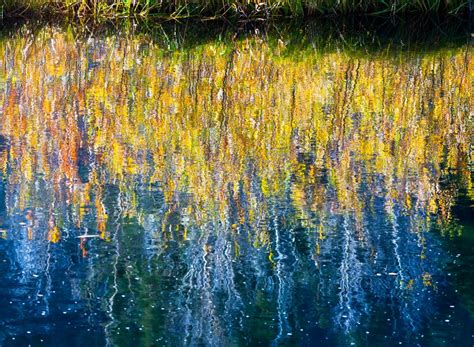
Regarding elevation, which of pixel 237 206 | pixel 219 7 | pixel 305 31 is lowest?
pixel 237 206

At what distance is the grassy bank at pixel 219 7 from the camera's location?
7902mm

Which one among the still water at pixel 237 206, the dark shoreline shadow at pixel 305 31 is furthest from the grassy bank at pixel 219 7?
the still water at pixel 237 206

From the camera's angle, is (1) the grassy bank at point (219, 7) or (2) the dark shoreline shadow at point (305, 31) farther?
(1) the grassy bank at point (219, 7)

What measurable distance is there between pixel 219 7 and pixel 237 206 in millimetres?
5088

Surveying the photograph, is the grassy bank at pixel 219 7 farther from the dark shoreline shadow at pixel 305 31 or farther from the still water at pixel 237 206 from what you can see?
the still water at pixel 237 206

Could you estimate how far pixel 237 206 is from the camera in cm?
318

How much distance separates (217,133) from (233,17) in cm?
404

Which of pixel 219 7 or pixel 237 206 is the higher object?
pixel 219 7

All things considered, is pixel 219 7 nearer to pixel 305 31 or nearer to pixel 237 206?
pixel 305 31

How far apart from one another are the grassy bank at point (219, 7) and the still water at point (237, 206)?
2452mm

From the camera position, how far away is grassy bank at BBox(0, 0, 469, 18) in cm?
790

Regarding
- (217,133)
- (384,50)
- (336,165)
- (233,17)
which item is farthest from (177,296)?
(233,17)

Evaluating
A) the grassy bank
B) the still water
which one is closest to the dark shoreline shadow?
the grassy bank

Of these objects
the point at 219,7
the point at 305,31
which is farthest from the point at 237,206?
the point at 219,7
